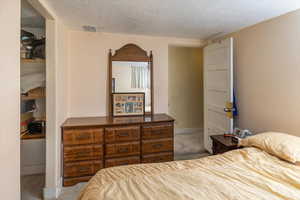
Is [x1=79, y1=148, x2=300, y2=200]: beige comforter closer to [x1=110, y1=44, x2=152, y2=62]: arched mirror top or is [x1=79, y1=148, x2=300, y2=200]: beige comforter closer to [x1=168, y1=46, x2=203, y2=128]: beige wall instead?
[x1=110, y1=44, x2=152, y2=62]: arched mirror top

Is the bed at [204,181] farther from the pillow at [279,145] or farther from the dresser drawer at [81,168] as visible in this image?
the dresser drawer at [81,168]

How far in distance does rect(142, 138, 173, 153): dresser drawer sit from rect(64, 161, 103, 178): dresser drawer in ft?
2.28

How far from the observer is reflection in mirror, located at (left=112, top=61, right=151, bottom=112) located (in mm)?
3158

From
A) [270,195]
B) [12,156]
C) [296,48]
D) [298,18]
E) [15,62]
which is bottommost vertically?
[270,195]

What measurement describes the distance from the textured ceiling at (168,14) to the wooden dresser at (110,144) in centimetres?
146

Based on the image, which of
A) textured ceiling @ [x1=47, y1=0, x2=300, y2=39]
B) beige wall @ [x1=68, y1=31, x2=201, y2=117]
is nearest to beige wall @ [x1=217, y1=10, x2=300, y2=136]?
textured ceiling @ [x1=47, y1=0, x2=300, y2=39]

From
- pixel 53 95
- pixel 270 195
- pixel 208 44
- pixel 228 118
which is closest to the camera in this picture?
pixel 270 195

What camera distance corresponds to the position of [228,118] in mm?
2814

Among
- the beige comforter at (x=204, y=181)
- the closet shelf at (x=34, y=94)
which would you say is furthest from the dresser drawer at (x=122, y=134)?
the beige comforter at (x=204, y=181)

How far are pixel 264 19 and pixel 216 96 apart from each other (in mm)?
1336

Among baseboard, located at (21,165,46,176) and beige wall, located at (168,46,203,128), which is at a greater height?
beige wall, located at (168,46,203,128)

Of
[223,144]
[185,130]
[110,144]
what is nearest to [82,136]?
[110,144]

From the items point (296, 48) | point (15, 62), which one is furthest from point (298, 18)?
point (15, 62)

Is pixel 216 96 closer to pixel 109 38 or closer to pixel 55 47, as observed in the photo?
pixel 109 38
